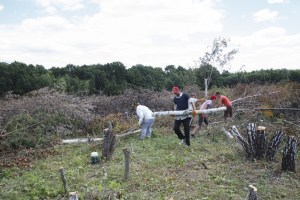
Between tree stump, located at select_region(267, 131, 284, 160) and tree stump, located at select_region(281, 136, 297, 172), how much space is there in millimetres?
641

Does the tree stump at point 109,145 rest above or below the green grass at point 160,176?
above

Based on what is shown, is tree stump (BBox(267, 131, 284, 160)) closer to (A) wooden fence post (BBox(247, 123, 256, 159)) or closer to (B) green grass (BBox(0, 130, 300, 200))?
(B) green grass (BBox(0, 130, 300, 200))

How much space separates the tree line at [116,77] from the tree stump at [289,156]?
1177cm

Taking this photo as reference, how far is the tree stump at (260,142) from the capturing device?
7690 mm

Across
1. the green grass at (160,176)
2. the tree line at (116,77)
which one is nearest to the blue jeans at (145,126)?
the green grass at (160,176)

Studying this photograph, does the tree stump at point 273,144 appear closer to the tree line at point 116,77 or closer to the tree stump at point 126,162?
the tree stump at point 126,162

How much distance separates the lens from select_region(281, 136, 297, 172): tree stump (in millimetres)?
6918

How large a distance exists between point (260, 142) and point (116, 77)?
95.6 ft

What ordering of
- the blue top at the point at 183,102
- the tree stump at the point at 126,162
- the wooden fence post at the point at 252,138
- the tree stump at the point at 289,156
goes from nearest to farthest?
the tree stump at the point at 126,162 < the tree stump at the point at 289,156 < the wooden fence post at the point at 252,138 < the blue top at the point at 183,102

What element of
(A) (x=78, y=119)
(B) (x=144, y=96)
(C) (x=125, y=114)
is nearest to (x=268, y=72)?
(B) (x=144, y=96)

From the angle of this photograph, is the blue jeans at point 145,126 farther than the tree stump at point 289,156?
Yes

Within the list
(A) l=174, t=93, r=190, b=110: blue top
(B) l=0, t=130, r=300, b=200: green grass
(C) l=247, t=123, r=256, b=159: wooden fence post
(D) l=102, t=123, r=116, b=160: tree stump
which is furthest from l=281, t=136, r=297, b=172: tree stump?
(D) l=102, t=123, r=116, b=160: tree stump

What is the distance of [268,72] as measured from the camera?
29844 millimetres

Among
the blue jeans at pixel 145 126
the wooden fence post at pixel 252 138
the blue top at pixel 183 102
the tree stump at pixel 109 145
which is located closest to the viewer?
the wooden fence post at pixel 252 138
